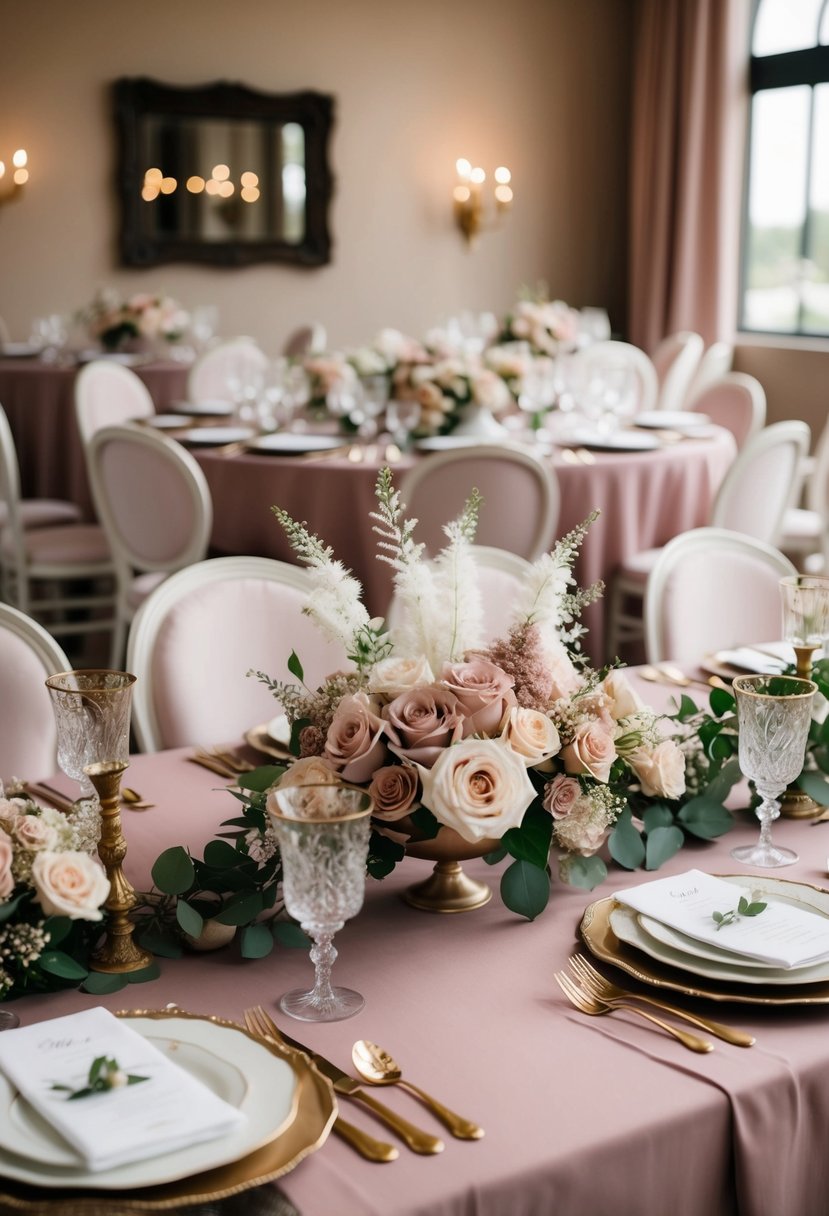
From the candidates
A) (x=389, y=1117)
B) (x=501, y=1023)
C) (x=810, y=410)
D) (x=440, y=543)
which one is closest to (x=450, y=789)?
(x=501, y=1023)

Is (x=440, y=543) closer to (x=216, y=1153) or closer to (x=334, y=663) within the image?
(x=334, y=663)

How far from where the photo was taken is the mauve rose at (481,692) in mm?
1250

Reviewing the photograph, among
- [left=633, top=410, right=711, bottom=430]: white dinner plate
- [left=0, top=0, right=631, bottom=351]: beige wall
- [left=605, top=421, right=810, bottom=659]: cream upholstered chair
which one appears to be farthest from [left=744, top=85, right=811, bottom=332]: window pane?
[left=605, top=421, right=810, bottom=659]: cream upholstered chair

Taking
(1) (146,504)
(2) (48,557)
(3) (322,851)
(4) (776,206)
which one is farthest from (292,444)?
(4) (776,206)

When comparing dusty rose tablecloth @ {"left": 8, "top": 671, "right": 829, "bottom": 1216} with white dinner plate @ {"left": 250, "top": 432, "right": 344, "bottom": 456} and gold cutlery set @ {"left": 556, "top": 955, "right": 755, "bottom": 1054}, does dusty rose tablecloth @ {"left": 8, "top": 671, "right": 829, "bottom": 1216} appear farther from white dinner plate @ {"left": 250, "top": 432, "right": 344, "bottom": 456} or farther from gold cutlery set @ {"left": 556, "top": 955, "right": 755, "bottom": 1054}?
white dinner plate @ {"left": 250, "top": 432, "right": 344, "bottom": 456}

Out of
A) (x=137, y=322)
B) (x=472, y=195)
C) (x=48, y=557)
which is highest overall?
(x=472, y=195)

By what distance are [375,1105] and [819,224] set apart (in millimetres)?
6730

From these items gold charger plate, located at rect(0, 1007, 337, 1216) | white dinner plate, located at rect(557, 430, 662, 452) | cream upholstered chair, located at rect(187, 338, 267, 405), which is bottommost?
gold charger plate, located at rect(0, 1007, 337, 1216)

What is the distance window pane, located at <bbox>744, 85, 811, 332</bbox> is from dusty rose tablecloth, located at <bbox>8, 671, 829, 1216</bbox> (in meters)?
6.56

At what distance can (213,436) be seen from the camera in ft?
14.0

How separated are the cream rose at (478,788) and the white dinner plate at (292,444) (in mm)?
2878

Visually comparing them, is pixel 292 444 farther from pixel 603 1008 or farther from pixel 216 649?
pixel 603 1008

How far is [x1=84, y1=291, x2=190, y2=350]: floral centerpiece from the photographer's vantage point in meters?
6.18

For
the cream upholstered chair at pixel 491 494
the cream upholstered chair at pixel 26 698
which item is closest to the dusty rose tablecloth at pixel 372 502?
the cream upholstered chair at pixel 491 494
